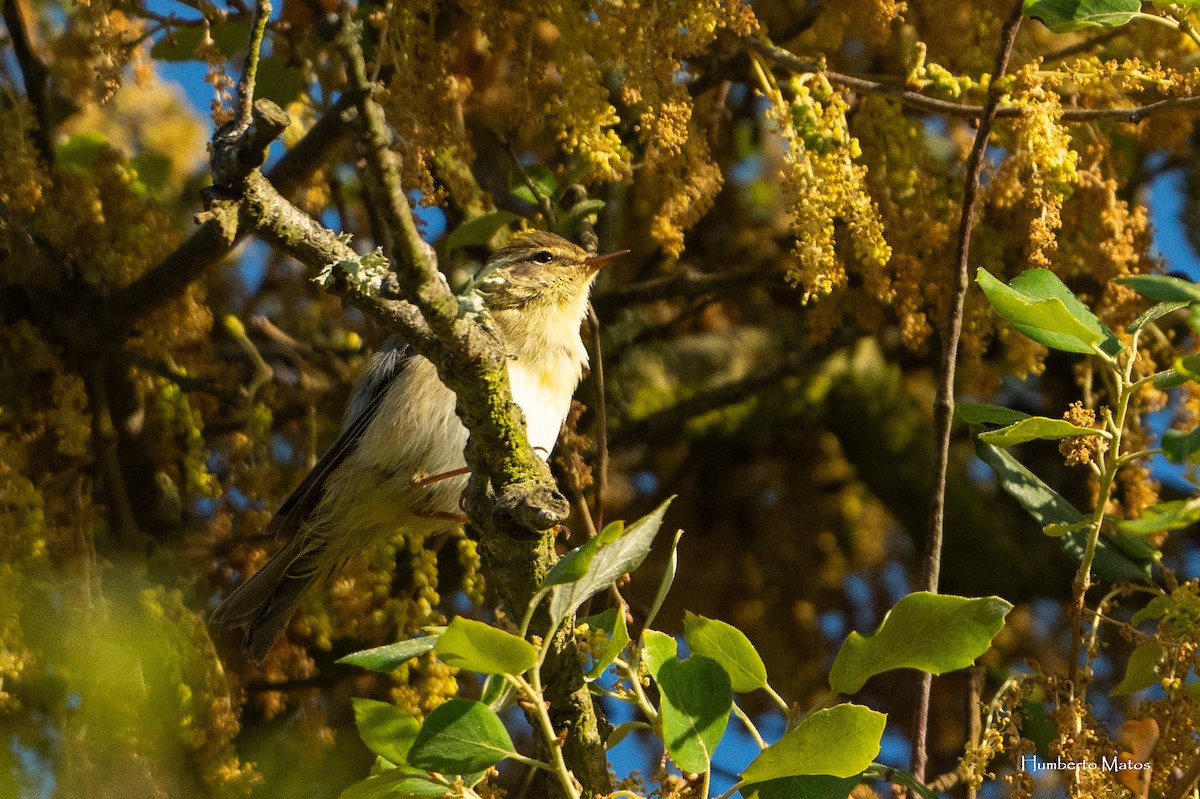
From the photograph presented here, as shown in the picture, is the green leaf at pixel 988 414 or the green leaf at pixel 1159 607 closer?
the green leaf at pixel 988 414

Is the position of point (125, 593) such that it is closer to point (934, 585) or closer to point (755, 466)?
point (934, 585)

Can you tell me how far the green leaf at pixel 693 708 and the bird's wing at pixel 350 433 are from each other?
189 cm

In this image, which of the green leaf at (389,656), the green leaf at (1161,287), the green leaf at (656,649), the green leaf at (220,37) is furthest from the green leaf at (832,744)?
the green leaf at (220,37)

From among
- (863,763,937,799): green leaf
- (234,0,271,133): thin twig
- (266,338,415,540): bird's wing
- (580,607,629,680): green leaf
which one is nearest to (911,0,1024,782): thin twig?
(863,763,937,799): green leaf

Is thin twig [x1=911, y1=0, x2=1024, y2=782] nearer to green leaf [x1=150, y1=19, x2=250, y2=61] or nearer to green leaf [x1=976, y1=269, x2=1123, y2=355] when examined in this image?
green leaf [x1=976, y1=269, x2=1123, y2=355]

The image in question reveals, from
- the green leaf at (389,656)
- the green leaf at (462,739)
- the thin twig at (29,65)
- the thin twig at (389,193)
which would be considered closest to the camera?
the thin twig at (389,193)

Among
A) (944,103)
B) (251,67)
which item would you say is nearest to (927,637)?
(251,67)

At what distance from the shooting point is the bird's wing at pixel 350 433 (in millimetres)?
3617

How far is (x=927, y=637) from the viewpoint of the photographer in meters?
1.97

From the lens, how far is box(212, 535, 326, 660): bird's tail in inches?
143

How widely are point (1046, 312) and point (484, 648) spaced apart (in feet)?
3.09

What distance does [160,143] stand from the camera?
468cm

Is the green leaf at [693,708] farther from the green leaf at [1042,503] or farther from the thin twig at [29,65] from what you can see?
the thin twig at [29,65]

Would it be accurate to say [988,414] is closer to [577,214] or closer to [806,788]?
[806,788]
